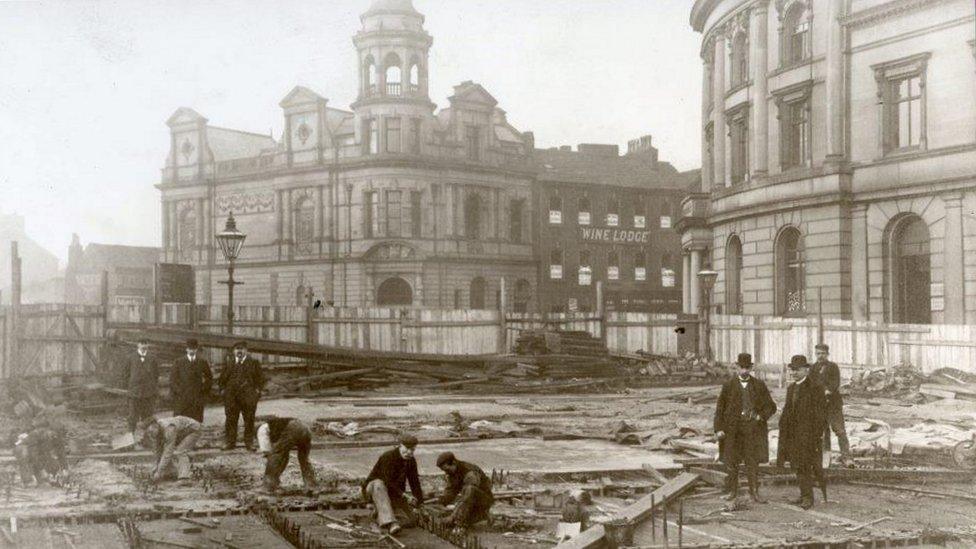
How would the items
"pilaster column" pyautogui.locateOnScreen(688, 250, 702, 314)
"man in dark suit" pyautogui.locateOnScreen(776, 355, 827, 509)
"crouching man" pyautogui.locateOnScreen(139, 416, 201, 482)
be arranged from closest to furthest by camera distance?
"man in dark suit" pyautogui.locateOnScreen(776, 355, 827, 509)
"crouching man" pyautogui.locateOnScreen(139, 416, 201, 482)
"pilaster column" pyautogui.locateOnScreen(688, 250, 702, 314)

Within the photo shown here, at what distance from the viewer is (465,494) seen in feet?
34.3

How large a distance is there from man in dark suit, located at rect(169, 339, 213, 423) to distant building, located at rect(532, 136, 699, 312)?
41.1m

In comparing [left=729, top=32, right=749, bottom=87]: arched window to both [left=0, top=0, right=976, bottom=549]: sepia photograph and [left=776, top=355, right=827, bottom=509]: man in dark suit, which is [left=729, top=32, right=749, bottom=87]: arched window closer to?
[left=0, top=0, right=976, bottom=549]: sepia photograph

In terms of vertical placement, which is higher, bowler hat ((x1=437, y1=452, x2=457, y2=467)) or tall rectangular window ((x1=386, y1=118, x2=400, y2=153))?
tall rectangular window ((x1=386, y1=118, x2=400, y2=153))

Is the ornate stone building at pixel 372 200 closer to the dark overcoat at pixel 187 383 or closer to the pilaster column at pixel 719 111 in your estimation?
the pilaster column at pixel 719 111

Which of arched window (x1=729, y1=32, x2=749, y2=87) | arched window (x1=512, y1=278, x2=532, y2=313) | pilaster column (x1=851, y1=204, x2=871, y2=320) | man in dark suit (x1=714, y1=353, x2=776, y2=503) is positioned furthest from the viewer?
arched window (x1=512, y1=278, x2=532, y2=313)

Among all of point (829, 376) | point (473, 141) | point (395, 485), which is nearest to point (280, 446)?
point (395, 485)

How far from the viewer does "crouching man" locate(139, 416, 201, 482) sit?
522 inches

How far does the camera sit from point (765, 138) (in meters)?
34.5

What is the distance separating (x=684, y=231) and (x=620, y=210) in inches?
871

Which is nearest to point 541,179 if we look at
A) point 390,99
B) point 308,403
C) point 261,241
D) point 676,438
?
point 390,99

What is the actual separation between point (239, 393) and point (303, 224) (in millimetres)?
39544

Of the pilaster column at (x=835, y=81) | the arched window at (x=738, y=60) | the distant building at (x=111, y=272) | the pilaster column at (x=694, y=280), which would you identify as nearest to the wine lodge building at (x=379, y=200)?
the distant building at (x=111, y=272)

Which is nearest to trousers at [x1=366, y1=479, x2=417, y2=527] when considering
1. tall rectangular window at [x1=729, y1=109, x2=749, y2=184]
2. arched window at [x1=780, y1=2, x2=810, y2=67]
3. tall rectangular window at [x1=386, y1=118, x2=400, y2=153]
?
arched window at [x1=780, y1=2, x2=810, y2=67]
